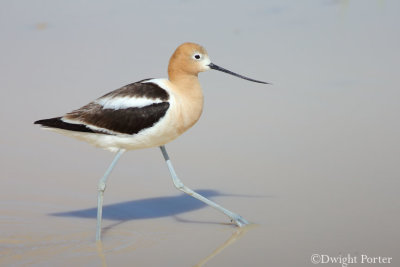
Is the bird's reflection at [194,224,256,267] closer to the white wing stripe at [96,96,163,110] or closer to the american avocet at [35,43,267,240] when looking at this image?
the american avocet at [35,43,267,240]

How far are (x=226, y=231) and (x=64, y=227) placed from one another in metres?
1.25

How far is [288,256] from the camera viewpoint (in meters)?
4.86

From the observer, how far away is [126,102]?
559 centimetres

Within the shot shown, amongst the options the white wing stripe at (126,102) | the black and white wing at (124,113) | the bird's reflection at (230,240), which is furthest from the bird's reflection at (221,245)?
the white wing stripe at (126,102)

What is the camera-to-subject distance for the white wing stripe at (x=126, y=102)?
5484 millimetres

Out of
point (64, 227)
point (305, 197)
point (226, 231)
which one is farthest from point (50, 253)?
Answer: point (305, 197)

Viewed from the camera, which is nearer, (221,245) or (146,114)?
(221,245)

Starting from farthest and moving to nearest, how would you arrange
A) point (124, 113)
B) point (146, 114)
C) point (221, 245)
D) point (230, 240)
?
point (124, 113), point (146, 114), point (230, 240), point (221, 245)

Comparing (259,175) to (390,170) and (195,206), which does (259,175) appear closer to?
(195,206)

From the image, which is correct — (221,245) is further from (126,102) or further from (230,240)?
(126,102)

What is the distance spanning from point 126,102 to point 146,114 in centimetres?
23

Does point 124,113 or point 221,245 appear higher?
point 124,113

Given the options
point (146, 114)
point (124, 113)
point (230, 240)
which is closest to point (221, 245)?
point (230, 240)

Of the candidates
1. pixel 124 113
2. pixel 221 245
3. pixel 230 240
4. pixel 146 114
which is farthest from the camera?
pixel 124 113
